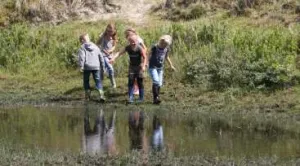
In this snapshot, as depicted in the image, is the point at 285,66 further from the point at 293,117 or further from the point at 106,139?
the point at 106,139

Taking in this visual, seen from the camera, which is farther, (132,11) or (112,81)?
(132,11)

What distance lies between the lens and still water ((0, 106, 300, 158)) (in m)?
10.8

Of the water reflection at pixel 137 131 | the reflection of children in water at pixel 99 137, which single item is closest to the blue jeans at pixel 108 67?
the water reflection at pixel 137 131

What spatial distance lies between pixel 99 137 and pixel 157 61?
14.7 ft

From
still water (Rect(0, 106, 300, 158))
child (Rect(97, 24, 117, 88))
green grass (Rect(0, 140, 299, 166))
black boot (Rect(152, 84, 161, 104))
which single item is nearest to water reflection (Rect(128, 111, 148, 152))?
still water (Rect(0, 106, 300, 158))

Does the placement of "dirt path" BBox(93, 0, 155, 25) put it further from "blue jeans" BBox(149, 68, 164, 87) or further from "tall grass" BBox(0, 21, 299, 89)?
"blue jeans" BBox(149, 68, 164, 87)

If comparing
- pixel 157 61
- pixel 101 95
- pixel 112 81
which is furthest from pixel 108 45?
pixel 157 61

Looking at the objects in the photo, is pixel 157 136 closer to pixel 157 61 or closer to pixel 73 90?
→ pixel 157 61

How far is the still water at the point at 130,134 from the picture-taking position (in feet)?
35.3

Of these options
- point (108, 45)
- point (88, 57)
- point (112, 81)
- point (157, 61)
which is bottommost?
point (112, 81)

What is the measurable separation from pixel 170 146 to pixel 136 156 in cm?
107

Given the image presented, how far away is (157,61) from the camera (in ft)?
52.2

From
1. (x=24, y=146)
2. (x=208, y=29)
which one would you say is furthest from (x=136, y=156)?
(x=208, y=29)

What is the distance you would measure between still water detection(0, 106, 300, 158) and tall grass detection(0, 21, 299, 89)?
265 centimetres
